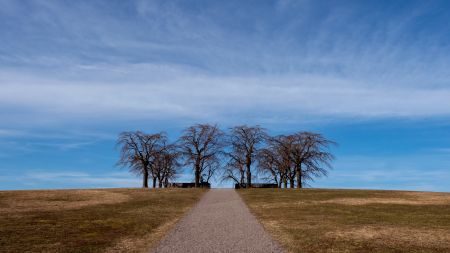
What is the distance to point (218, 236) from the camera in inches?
588

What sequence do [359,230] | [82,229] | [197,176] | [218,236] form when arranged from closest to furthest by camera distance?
[218,236]
[359,230]
[82,229]
[197,176]

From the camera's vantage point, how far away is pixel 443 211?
25.4 metres

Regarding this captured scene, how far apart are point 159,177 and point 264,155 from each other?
16.7m

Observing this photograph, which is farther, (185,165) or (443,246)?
(185,165)

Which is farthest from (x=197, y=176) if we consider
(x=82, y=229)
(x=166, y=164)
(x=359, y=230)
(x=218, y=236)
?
(x=218, y=236)

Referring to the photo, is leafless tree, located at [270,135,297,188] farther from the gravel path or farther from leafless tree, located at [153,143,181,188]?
the gravel path

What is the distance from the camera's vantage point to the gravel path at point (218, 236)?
1276 cm

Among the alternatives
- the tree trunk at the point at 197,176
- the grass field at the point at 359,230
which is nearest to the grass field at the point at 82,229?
the grass field at the point at 359,230

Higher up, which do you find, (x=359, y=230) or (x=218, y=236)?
(x=218, y=236)

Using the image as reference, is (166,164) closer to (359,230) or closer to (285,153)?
(285,153)

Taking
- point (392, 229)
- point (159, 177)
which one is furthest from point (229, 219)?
point (159, 177)

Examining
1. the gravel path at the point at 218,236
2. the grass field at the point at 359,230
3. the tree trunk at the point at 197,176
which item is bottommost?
the grass field at the point at 359,230

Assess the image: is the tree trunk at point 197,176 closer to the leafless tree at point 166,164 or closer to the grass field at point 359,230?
the leafless tree at point 166,164

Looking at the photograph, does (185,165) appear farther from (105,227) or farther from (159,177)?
(105,227)
